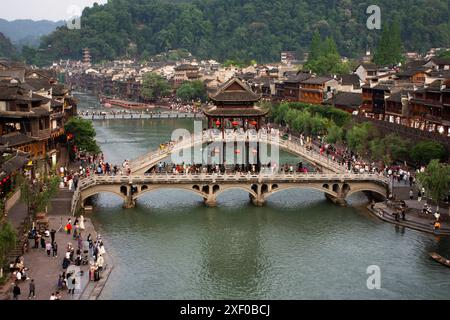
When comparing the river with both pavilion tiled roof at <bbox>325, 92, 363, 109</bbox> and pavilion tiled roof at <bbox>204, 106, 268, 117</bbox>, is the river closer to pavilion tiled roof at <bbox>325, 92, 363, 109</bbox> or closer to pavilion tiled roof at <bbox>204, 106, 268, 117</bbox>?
pavilion tiled roof at <bbox>204, 106, 268, 117</bbox>

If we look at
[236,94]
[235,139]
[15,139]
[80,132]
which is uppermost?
[236,94]

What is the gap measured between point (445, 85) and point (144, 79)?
11421 centimetres

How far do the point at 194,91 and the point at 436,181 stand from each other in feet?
383

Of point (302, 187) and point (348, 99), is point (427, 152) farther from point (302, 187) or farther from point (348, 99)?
point (348, 99)

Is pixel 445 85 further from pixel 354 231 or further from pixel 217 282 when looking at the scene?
pixel 217 282

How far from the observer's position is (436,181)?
169 ft

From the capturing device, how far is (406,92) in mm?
87312

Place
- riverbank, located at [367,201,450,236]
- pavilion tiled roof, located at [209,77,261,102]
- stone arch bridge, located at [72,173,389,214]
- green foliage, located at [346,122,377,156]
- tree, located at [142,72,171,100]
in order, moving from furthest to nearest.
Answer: tree, located at [142,72,171,100]
green foliage, located at [346,122,377,156]
pavilion tiled roof, located at [209,77,261,102]
stone arch bridge, located at [72,173,389,214]
riverbank, located at [367,201,450,236]

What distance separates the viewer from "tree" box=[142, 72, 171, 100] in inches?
6875

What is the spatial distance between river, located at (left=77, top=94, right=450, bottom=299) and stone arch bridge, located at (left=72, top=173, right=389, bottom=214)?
1.29 metres

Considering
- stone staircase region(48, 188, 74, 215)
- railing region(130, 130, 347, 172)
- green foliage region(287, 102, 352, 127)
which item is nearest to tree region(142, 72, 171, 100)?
green foliage region(287, 102, 352, 127)

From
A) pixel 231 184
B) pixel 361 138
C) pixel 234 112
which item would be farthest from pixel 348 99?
pixel 231 184

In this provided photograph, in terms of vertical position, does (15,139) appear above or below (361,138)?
above
